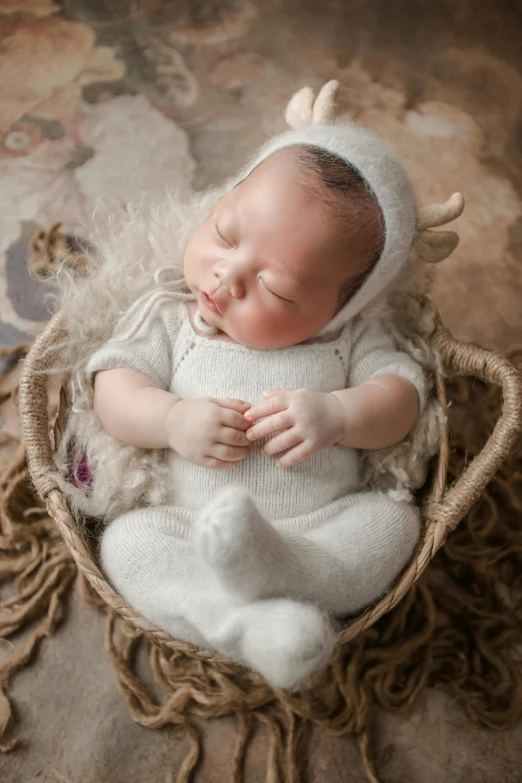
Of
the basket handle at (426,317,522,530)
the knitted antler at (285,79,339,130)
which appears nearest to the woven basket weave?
the basket handle at (426,317,522,530)

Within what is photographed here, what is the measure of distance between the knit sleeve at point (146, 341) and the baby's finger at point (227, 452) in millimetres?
164

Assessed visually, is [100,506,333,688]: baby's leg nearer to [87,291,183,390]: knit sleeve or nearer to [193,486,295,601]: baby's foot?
[193,486,295,601]: baby's foot

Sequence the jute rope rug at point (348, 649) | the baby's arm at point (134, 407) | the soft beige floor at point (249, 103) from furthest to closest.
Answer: the soft beige floor at point (249, 103) → the jute rope rug at point (348, 649) → the baby's arm at point (134, 407)

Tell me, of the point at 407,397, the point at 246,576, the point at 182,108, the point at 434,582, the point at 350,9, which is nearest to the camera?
the point at 246,576

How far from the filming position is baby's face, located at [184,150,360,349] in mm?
830

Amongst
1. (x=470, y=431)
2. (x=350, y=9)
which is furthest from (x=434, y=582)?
(x=350, y=9)

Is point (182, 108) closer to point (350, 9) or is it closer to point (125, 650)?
point (350, 9)

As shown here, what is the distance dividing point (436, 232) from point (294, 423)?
0.35 metres

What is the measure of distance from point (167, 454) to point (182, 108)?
0.95 meters

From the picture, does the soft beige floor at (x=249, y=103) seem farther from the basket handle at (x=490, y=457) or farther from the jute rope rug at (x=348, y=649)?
the basket handle at (x=490, y=457)

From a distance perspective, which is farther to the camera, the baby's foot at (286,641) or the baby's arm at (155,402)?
the baby's arm at (155,402)

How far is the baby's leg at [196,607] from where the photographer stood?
689 mm

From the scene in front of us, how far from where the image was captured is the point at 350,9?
5.80 feet

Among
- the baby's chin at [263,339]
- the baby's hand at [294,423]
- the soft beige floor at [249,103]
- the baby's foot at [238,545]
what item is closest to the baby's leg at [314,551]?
the baby's foot at [238,545]
